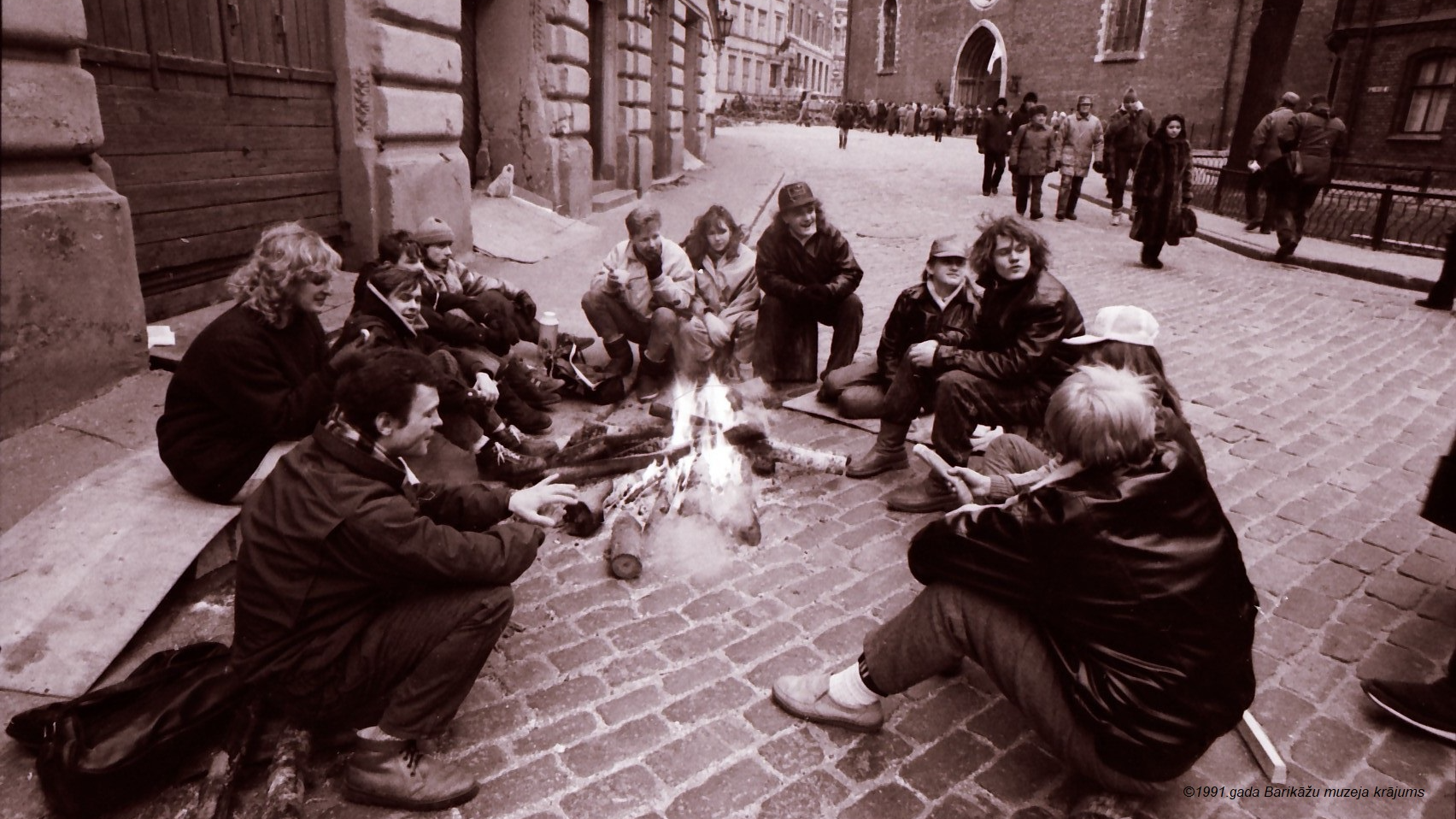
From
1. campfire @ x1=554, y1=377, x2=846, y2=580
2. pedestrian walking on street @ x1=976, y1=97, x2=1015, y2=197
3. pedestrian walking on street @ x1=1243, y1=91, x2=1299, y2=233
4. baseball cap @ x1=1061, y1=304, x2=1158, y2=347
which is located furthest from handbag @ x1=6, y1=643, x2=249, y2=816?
pedestrian walking on street @ x1=976, y1=97, x2=1015, y2=197

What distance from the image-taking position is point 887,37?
164ft

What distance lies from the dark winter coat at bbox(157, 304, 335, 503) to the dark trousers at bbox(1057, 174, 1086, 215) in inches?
572

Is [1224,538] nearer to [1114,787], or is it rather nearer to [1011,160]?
[1114,787]

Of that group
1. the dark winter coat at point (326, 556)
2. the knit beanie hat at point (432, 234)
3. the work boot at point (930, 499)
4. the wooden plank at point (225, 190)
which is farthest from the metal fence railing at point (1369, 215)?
the dark winter coat at point (326, 556)

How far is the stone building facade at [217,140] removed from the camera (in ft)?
13.4

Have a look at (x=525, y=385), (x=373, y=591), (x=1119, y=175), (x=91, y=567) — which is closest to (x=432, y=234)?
(x=525, y=385)

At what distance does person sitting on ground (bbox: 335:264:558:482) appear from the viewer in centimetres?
453

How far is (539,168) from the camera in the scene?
11.1 metres

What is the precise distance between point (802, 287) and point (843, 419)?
3.15 feet

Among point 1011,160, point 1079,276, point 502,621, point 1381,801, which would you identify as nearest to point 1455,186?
point 1011,160

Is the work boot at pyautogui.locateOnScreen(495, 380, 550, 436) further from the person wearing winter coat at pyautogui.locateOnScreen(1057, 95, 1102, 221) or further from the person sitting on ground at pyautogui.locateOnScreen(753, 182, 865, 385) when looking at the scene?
the person wearing winter coat at pyautogui.locateOnScreen(1057, 95, 1102, 221)

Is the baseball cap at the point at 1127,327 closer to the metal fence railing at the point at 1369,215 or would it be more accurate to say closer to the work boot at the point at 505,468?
the work boot at the point at 505,468

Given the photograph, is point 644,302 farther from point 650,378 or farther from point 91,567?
point 91,567

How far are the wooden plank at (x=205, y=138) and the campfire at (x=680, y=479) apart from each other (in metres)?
3.05
